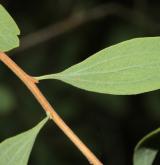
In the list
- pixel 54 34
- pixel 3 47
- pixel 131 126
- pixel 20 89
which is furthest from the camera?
pixel 131 126

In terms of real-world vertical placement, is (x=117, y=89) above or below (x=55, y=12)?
above

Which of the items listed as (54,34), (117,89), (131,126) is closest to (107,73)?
(117,89)

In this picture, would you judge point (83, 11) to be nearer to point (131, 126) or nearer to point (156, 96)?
point (156, 96)

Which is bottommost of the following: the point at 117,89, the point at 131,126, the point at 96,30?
the point at 131,126

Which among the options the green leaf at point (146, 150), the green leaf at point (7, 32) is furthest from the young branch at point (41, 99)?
the green leaf at point (146, 150)

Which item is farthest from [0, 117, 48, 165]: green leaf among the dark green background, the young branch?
the dark green background
